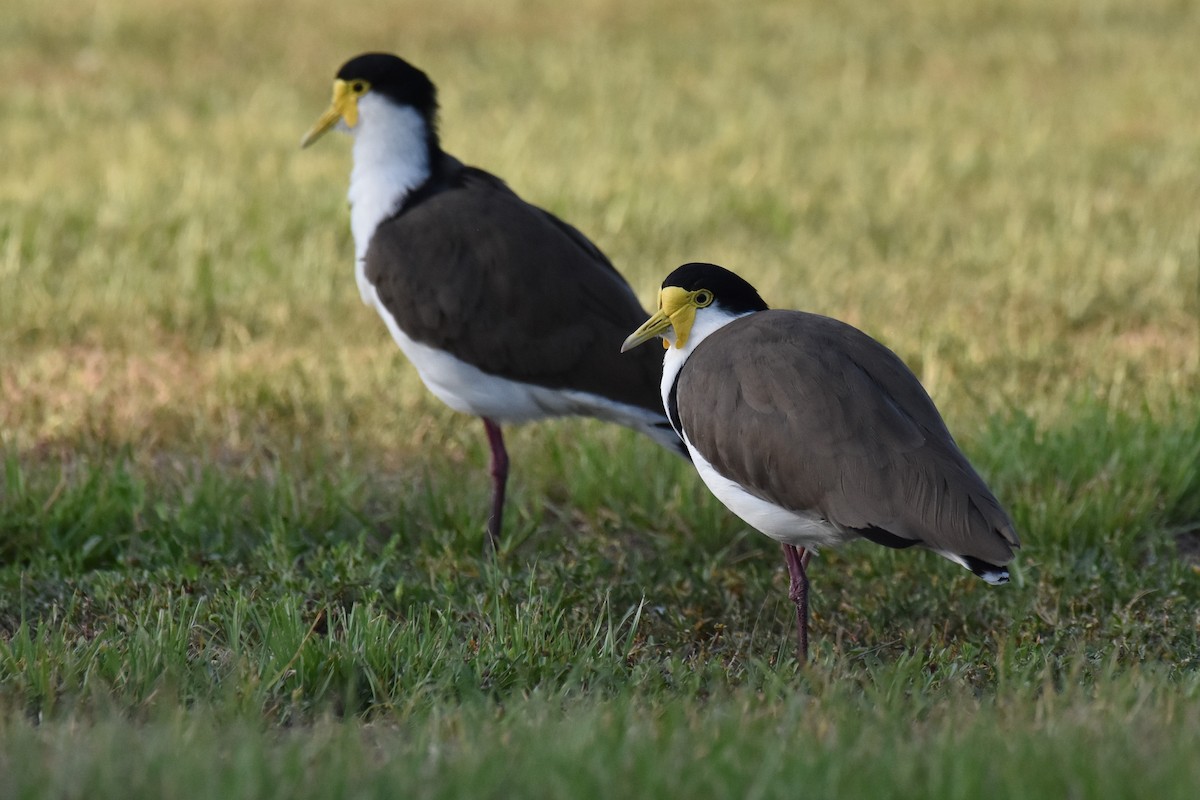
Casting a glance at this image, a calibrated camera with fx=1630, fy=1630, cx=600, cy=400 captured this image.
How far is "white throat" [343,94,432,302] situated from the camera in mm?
6227

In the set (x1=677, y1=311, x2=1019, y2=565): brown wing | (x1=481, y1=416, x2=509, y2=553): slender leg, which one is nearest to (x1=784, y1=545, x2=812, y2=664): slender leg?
(x1=677, y1=311, x2=1019, y2=565): brown wing

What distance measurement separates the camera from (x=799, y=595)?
4.90m

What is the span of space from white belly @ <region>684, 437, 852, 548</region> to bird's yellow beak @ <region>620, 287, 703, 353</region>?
37 centimetres

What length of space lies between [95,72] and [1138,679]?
45.4 feet

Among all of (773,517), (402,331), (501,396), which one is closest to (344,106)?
(402,331)

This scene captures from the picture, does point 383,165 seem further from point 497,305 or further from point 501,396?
point 501,396

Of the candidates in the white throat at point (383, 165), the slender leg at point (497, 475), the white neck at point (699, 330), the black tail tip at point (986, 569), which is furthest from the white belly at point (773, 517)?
the white throat at point (383, 165)

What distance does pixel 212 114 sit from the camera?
14164 millimetres

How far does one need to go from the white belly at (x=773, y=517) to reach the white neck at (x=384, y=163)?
1941mm

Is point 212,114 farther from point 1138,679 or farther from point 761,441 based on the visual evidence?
point 1138,679

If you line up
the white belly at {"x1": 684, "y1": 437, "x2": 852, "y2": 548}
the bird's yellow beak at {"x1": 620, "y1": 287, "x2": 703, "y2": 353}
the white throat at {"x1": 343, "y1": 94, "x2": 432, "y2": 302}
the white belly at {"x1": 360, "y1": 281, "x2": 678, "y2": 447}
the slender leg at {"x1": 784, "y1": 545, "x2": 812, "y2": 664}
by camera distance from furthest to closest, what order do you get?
the white throat at {"x1": 343, "y1": 94, "x2": 432, "y2": 302} < the white belly at {"x1": 360, "y1": 281, "x2": 678, "y2": 447} < the bird's yellow beak at {"x1": 620, "y1": 287, "x2": 703, "y2": 353} < the slender leg at {"x1": 784, "y1": 545, "x2": 812, "y2": 664} < the white belly at {"x1": 684, "y1": 437, "x2": 852, "y2": 548}

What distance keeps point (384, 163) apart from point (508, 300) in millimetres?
838

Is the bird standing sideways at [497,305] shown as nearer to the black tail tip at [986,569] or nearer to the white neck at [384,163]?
the white neck at [384,163]

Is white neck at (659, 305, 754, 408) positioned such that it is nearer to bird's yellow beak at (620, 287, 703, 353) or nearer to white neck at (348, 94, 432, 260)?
bird's yellow beak at (620, 287, 703, 353)
